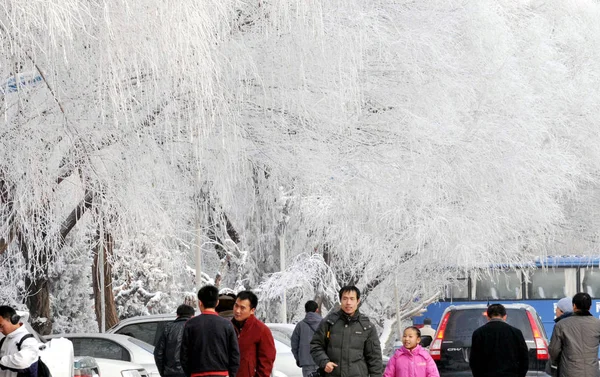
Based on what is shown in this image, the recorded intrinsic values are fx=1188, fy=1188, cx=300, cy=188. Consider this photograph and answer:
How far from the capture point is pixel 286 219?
27906mm

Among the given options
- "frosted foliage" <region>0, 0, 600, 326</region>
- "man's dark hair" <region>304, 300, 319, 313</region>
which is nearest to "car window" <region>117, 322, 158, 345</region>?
"frosted foliage" <region>0, 0, 600, 326</region>

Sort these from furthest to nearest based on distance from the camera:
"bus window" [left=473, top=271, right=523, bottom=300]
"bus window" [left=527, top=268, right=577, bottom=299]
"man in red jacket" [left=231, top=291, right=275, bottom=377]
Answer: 1. "bus window" [left=473, top=271, right=523, bottom=300]
2. "bus window" [left=527, top=268, right=577, bottom=299]
3. "man in red jacket" [left=231, top=291, right=275, bottom=377]

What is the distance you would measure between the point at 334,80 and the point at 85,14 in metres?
4.55

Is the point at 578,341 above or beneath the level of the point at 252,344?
beneath

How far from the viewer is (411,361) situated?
→ 12.2m

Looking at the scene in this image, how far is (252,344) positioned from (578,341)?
3.51 m

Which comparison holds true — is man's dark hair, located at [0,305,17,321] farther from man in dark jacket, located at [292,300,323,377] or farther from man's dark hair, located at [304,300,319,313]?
man's dark hair, located at [304,300,319,313]

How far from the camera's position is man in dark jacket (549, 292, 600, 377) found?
41.1 ft

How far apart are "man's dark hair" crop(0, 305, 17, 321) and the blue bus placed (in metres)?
27.5

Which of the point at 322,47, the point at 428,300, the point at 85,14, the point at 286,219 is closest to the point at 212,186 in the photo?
the point at 322,47

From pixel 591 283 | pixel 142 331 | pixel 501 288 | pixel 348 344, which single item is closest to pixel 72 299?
pixel 501 288

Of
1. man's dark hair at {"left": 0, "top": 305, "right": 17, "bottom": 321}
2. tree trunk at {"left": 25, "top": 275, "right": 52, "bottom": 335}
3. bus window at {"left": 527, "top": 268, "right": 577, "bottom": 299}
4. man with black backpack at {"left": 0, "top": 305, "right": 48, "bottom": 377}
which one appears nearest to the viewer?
man with black backpack at {"left": 0, "top": 305, "right": 48, "bottom": 377}

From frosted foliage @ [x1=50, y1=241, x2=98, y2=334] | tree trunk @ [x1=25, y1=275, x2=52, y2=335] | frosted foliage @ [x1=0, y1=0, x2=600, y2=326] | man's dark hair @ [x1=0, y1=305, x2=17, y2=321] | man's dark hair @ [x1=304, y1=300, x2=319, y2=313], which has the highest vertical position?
frosted foliage @ [x1=0, y1=0, x2=600, y2=326]

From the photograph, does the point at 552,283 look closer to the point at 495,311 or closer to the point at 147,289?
the point at 147,289
